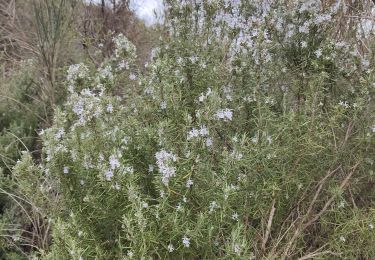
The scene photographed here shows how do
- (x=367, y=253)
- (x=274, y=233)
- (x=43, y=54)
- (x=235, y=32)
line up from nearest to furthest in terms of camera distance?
(x=367, y=253), (x=274, y=233), (x=235, y=32), (x=43, y=54)

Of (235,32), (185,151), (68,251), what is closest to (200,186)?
(185,151)

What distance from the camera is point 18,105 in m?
5.21

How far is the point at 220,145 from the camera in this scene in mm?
2518

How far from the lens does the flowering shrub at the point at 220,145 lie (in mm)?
2066

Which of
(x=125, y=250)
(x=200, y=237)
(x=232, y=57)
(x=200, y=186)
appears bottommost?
(x=125, y=250)

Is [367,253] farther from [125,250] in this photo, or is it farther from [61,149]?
[61,149]

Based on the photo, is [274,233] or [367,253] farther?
[274,233]

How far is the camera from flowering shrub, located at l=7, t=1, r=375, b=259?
6.78ft

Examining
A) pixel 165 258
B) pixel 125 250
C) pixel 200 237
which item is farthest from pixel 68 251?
pixel 200 237

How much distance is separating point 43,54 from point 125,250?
3146 mm

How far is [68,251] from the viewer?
83.9 inches

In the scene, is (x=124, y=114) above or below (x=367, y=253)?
above

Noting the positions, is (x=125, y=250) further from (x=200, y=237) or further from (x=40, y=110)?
(x=40, y=110)

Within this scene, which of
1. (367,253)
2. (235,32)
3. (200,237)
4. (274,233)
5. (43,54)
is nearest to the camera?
(200,237)
